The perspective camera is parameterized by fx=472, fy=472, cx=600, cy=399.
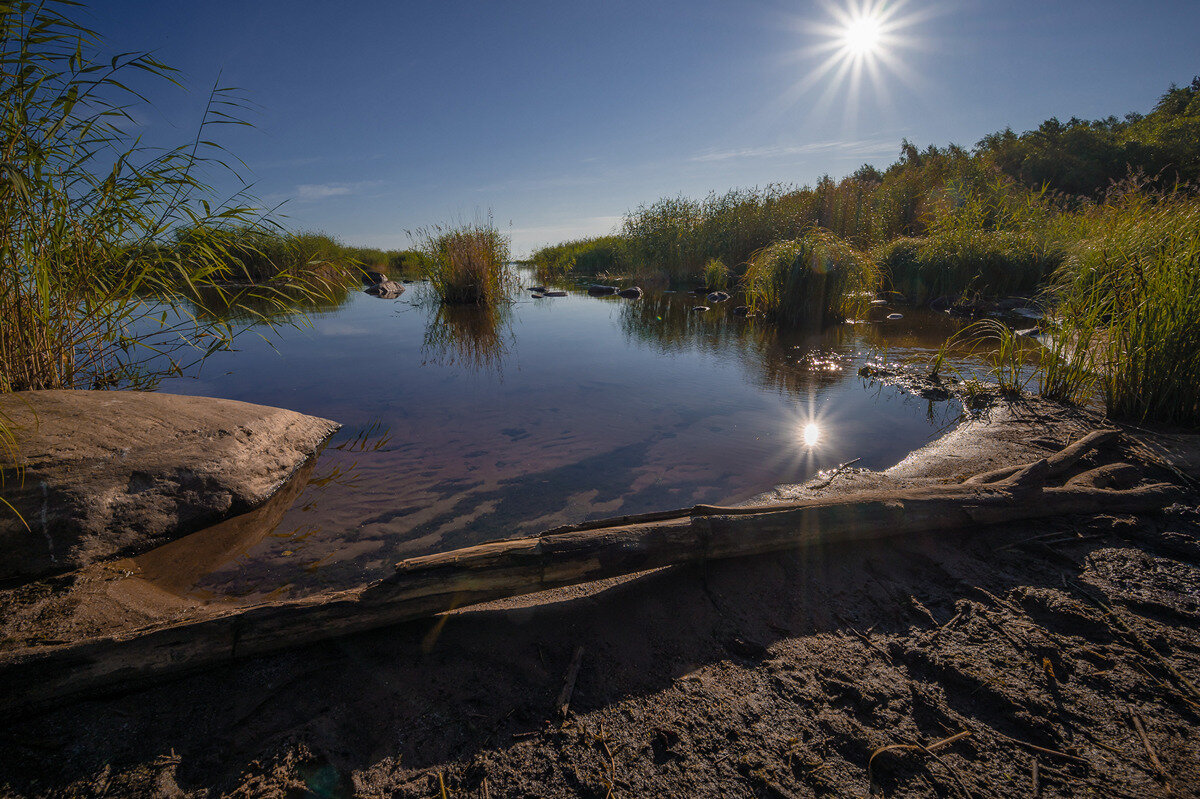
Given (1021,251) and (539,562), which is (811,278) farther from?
(539,562)

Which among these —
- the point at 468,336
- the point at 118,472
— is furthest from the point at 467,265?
the point at 118,472

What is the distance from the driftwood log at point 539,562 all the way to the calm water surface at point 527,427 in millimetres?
737

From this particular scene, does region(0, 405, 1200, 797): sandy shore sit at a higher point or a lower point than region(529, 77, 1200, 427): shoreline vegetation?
lower

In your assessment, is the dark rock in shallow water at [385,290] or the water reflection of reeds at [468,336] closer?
the water reflection of reeds at [468,336]

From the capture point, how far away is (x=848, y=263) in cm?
886

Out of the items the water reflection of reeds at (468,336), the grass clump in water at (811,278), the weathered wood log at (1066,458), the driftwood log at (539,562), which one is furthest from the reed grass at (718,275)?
the driftwood log at (539,562)

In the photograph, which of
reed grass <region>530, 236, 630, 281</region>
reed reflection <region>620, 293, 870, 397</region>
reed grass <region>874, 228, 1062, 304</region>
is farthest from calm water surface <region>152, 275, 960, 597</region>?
reed grass <region>530, 236, 630, 281</region>

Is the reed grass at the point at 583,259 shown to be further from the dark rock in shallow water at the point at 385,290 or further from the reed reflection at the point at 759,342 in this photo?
the reed reflection at the point at 759,342

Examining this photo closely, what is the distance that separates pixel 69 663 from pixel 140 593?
0.88m

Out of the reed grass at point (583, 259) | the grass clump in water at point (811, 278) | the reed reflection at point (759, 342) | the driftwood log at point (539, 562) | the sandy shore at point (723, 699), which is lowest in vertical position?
the sandy shore at point (723, 699)

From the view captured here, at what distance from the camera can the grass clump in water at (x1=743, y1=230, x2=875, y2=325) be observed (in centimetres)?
884

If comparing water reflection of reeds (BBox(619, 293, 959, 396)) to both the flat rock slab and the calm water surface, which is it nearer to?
the calm water surface

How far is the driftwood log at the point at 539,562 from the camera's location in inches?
57.1

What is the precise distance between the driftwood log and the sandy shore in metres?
0.10
